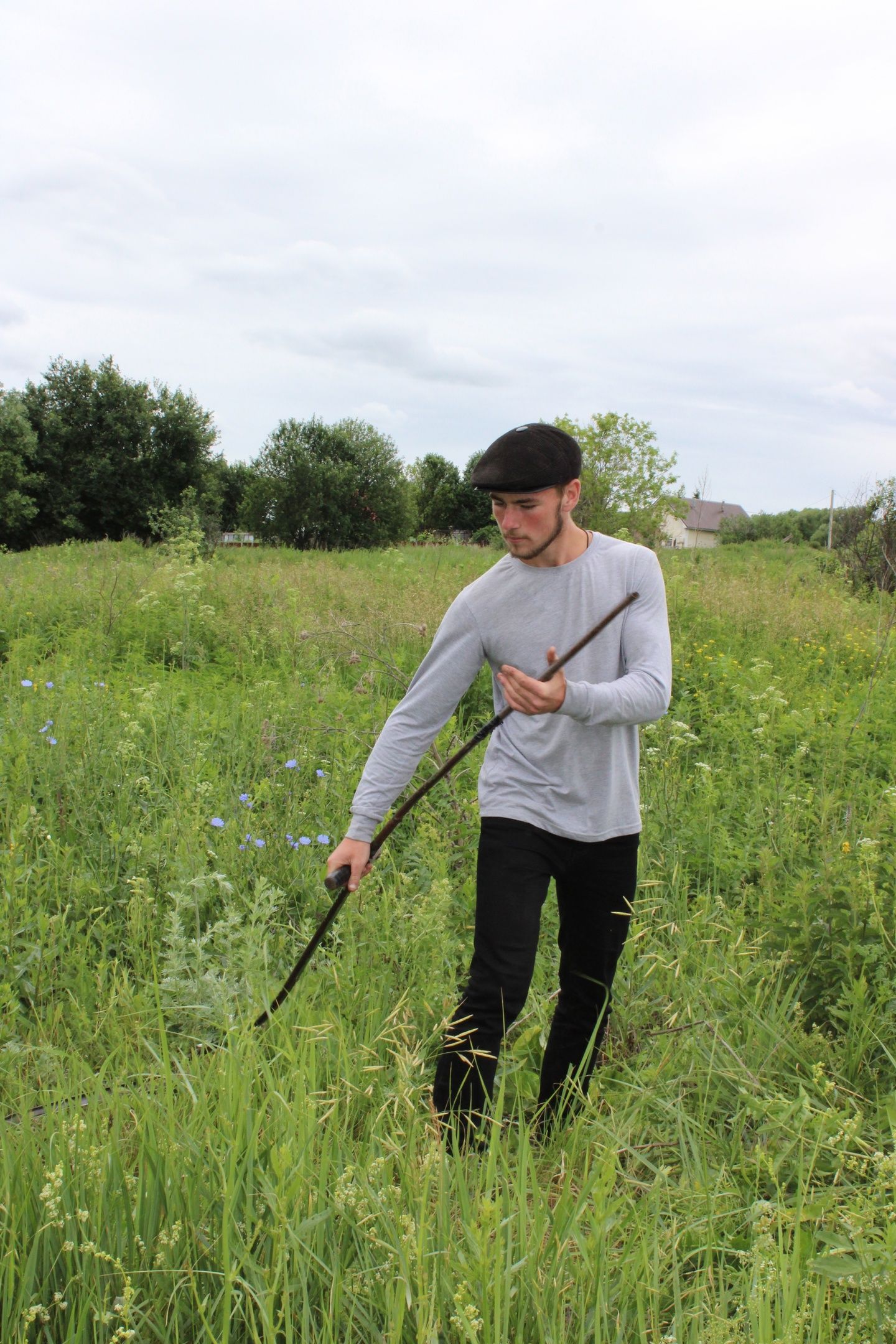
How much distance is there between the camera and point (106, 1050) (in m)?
2.63

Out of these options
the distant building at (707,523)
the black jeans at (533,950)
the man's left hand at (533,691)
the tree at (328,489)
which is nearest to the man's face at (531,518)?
the man's left hand at (533,691)

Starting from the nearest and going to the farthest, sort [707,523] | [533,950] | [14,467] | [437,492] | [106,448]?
[533,950], [14,467], [106,448], [437,492], [707,523]

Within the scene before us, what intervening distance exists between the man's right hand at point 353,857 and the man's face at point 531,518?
0.89 meters

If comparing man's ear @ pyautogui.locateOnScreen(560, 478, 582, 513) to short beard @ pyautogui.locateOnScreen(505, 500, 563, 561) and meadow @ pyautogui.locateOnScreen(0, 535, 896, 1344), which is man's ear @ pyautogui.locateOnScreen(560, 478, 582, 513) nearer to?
short beard @ pyautogui.locateOnScreen(505, 500, 563, 561)

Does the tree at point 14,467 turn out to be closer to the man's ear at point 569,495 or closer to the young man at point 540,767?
the young man at point 540,767

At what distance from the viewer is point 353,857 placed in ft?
7.85

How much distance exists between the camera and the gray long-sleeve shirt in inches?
95.6

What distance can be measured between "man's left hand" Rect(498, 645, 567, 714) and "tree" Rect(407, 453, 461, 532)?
229ft

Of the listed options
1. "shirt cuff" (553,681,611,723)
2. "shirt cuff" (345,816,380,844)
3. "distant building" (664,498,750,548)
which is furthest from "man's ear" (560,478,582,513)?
"distant building" (664,498,750,548)

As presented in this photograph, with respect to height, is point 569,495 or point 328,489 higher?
point 328,489

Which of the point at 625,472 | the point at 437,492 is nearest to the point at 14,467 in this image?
the point at 625,472

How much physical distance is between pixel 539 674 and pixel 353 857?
0.72 meters

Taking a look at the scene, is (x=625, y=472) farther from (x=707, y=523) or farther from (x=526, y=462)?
(x=707, y=523)

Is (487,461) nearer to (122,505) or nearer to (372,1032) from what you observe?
(372,1032)
